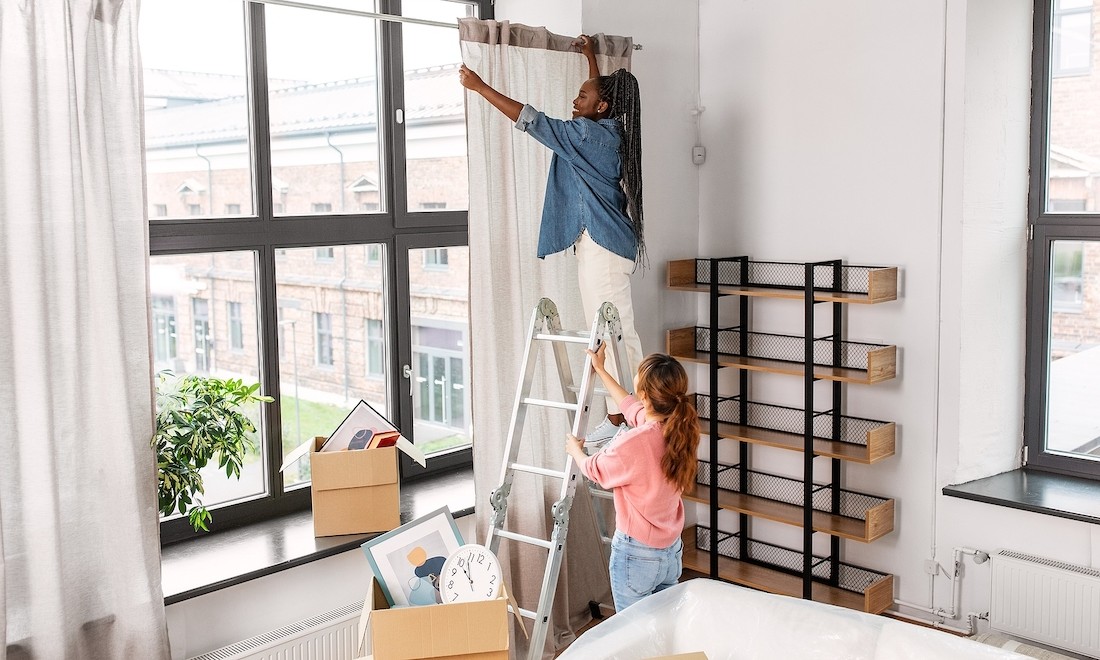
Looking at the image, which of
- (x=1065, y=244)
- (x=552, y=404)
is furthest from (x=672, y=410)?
(x=1065, y=244)

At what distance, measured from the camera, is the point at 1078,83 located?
3.57 metres

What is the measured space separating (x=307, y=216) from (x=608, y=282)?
1060 millimetres

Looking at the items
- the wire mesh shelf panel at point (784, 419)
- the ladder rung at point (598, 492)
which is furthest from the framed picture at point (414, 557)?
the wire mesh shelf panel at point (784, 419)

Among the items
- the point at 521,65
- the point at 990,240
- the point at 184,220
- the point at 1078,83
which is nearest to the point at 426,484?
the point at 184,220

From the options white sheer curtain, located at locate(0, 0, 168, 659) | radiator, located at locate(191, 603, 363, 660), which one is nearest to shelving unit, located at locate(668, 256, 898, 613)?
radiator, located at locate(191, 603, 363, 660)

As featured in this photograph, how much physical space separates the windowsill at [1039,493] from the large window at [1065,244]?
66mm

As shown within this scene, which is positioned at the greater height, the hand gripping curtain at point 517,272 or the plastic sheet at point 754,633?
the hand gripping curtain at point 517,272

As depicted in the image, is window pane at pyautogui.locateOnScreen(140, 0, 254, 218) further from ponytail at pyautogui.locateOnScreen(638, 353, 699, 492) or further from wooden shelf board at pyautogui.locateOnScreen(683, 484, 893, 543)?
wooden shelf board at pyautogui.locateOnScreen(683, 484, 893, 543)

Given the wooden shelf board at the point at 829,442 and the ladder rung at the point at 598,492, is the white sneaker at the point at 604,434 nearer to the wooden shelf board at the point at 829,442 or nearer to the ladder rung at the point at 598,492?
the ladder rung at the point at 598,492

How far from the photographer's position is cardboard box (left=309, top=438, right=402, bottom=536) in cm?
316

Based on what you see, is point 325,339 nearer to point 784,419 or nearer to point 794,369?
point 794,369

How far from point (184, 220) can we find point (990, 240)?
2.79 meters

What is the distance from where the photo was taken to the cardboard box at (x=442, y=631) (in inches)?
96.5

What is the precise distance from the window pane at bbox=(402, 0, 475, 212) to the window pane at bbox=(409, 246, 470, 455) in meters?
0.22
